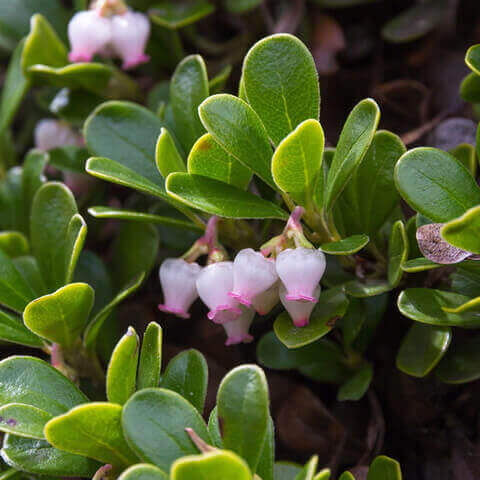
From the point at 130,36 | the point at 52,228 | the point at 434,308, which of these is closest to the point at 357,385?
the point at 434,308

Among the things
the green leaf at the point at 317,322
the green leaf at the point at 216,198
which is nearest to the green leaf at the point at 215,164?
the green leaf at the point at 216,198

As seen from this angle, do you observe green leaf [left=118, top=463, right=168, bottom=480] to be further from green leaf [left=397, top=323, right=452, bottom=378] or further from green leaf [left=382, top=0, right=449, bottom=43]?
green leaf [left=382, top=0, right=449, bottom=43]

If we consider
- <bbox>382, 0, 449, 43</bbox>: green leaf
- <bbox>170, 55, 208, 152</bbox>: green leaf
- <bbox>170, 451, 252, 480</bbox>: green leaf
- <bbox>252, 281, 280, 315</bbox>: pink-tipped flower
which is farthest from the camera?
<bbox>382, 0, 449, 43</bbox>: green leaf

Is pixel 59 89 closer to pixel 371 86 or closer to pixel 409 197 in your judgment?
pixel 371 86

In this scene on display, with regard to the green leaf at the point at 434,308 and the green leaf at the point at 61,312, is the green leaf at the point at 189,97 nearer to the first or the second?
the green leaf at the point at 61,312

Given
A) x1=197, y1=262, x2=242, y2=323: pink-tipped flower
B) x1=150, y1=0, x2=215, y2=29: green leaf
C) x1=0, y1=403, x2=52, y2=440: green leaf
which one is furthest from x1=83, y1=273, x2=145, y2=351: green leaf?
x1=150, y1=0, x2=215, y2=29: green leaf

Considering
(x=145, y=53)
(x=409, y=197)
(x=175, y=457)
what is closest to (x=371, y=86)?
(x=145, y=53)
